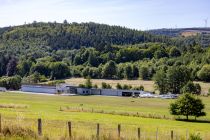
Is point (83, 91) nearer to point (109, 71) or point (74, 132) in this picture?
point (109, 71)

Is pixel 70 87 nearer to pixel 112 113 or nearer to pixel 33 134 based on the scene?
pixel 112 113

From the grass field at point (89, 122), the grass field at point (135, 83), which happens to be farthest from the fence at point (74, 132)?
the grass field at point (135, 83)

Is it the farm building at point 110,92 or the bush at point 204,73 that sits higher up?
the bush at point 204,73

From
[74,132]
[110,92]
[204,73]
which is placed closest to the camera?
[74,132]

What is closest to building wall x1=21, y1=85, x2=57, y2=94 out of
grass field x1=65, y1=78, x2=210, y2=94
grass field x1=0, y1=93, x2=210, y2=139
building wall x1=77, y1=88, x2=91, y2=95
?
building wall x1=77, y1=88, x2=91, y2=95

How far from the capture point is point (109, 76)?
197500mm

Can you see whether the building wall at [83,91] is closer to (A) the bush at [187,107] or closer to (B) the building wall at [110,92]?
(B) the building wall at [110,92]

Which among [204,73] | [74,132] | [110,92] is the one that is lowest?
[110,92]

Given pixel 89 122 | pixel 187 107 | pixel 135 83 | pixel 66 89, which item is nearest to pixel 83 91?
pixel 66 89

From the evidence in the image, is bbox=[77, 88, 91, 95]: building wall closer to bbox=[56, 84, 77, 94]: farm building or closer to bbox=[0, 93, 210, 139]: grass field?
bbox=[56, 84, 77, 94]: farm building

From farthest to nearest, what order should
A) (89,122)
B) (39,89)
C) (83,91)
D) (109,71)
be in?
(109,71) → (83,91) → (39,89) → (89,122)

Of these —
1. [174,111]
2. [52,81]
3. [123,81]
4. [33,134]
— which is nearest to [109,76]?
[123,81]

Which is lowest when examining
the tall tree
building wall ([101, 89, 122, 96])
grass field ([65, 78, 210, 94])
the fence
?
building wall ([101, 89, 122, 96])

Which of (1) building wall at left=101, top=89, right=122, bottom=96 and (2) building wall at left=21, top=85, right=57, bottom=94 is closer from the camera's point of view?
(1) building wall at left=101, top=89, right=122, bottom=96
